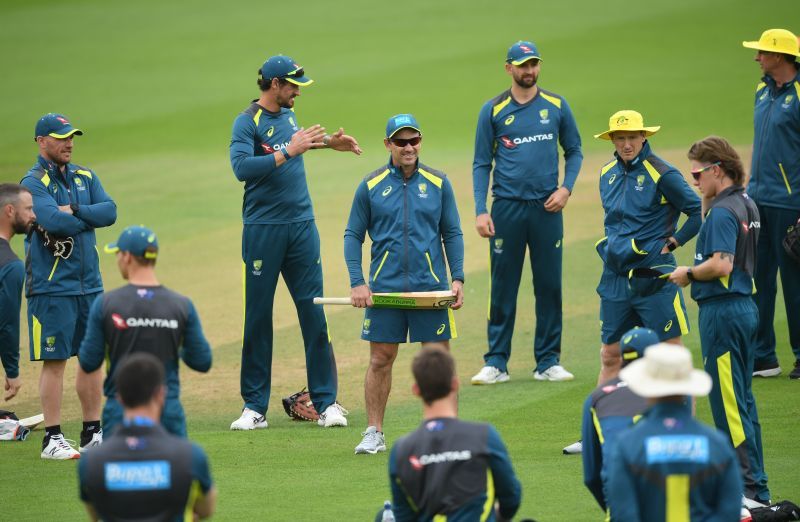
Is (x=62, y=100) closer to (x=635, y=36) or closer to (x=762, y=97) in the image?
(x=635, y=36)

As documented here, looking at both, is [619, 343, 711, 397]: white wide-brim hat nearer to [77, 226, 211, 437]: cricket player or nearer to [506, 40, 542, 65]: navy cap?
[77, 226, 211, 437]: cricket player

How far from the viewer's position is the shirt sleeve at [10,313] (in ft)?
32.7

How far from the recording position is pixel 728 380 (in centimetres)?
796

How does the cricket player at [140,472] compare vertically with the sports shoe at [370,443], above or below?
above

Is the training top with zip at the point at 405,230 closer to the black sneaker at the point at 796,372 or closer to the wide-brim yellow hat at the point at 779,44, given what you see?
the wide-brim yellow hat at the point at 779,44

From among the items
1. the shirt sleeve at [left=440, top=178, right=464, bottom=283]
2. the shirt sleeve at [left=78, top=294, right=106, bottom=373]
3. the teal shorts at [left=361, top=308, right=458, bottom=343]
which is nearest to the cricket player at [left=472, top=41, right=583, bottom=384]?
the shirt sleeve at [left=440, top=178, right=464, bottom=283]

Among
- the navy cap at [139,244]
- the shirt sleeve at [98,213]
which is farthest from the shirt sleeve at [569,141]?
the navy cap at [139,244]

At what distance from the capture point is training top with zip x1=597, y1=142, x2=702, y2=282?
30.3 feet

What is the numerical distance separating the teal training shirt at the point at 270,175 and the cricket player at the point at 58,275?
1277mm

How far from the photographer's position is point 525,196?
1172 cm

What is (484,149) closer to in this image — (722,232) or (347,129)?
(722,232)

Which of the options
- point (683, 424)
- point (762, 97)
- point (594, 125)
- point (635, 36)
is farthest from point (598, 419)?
point (635, 36)

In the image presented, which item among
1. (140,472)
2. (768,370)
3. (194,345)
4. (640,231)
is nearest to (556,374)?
(768,370)

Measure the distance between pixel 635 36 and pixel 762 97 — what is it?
61.1ft
